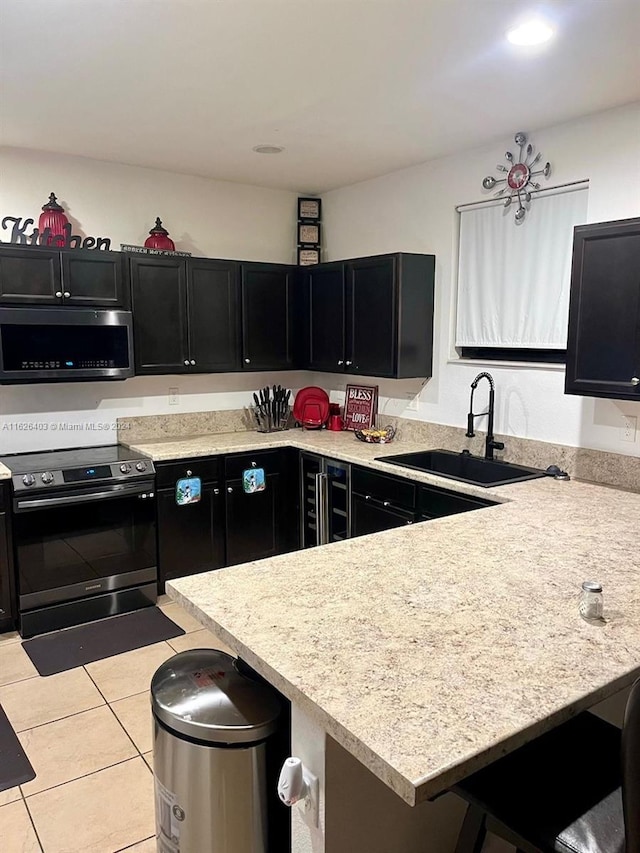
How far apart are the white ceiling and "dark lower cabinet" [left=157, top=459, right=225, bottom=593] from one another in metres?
1.89

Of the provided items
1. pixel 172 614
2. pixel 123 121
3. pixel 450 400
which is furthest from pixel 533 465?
pixel 123 121

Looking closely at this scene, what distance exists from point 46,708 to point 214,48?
2814 mm

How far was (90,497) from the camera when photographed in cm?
358

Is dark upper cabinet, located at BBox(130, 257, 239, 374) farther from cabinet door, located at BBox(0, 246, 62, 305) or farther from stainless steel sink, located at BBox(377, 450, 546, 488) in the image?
stainless steel sink, located at BBox(377, 450, 546, 488)

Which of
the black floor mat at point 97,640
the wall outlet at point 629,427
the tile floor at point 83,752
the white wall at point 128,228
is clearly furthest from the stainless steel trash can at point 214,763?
the white wall at point 128,228

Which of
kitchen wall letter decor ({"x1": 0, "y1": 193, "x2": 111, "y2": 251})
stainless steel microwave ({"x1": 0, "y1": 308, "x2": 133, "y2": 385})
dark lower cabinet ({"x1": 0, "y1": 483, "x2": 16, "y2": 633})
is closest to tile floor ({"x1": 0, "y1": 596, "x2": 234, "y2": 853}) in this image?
dark lower cabinet ({"x1": 0, "y1": 483, "x2": 16, "y2": 633})

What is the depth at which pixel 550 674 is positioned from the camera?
1333 mm

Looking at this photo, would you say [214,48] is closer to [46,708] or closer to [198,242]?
[198,242]

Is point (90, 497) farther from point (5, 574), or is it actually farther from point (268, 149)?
point (268, 149)

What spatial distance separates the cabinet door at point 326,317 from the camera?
4.32 metres

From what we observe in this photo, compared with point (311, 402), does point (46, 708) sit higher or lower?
lower

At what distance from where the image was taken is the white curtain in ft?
11.0

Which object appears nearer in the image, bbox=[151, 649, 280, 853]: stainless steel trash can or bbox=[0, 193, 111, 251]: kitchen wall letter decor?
bbox=[151, 649, 280, 853]: stainless steel trash can

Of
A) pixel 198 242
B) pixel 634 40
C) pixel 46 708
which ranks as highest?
pixel 634 40
